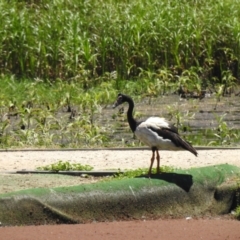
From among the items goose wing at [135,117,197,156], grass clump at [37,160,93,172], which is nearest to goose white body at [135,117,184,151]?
goose wing at [135,117,197,156]

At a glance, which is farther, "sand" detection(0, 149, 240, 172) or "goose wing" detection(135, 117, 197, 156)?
"sand" detection(0, 149, 240, 172)

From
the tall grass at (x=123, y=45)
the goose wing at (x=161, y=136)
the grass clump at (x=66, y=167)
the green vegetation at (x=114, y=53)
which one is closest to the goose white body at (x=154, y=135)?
the goose wing at (x=161, y=136)

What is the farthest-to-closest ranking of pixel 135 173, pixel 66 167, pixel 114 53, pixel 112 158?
pixel 114 53 → pixel 112 158 → pixel 66 167 → pixel 135 173

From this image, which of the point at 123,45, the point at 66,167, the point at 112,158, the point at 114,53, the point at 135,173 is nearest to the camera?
the point at 135,173

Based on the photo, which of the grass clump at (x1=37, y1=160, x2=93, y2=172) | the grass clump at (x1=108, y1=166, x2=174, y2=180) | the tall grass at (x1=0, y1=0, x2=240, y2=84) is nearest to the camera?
the grass clump at (x1=108, y1=166, x2=174, y2=180)

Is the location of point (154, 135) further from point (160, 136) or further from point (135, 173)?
point (135, 173)

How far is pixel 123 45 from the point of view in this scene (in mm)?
18531

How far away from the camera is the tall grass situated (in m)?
18.4

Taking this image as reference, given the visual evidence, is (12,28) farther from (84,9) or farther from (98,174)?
(98,174)

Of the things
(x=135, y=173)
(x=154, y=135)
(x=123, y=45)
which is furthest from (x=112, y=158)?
(x=123, y=45)

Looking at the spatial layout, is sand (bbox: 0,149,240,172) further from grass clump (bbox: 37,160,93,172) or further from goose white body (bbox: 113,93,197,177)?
goose white body (bbox: 113,93,197,177)

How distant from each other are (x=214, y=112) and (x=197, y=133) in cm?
146

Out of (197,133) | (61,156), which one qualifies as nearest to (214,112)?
(197,133)

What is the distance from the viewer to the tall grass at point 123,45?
18406mm
